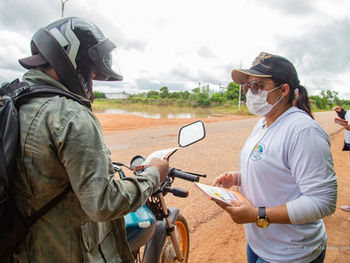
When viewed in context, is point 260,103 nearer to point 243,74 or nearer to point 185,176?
point 243,74

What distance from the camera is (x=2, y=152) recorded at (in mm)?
986

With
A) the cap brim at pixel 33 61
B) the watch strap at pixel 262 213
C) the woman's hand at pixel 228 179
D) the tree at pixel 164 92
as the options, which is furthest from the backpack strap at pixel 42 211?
the tree at pixel 164 92

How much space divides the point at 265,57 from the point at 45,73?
1317mm

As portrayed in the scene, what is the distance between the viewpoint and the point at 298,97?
1.73m

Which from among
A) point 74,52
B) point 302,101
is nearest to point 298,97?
point 302,101

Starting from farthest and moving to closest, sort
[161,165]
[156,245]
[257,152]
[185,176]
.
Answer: [156,245] < [185,176] < [257,152] < [161,165]

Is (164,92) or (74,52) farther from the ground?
(74,52)

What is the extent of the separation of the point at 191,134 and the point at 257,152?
0.48 m

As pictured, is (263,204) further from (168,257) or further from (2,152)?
(2,152)

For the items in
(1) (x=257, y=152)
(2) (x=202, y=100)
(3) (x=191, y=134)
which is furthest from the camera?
(2) (x=202, y=100)

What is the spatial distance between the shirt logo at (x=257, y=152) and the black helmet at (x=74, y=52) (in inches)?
40.0

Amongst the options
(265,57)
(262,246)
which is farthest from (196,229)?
(265,57)

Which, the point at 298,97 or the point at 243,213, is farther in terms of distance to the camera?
the point at 298,97

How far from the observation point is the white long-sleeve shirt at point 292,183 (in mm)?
1371
